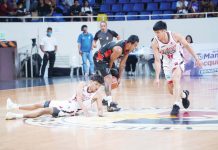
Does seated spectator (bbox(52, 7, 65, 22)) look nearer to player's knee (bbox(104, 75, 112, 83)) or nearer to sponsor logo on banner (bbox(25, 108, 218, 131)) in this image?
player's knee (bbox(104, 75, 112, 83))

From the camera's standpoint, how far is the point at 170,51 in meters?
10.5

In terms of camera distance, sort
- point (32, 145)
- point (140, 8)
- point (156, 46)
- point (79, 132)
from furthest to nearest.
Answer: point (140, 8), point (156, 46), point (79, 132), point (32, 145)

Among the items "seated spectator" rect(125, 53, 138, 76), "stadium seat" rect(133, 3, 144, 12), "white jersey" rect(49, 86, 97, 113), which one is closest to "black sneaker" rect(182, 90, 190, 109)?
"white jersey" rect(49, 86, 97, 113)

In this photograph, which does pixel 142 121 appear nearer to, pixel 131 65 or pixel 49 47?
pixel 49 47

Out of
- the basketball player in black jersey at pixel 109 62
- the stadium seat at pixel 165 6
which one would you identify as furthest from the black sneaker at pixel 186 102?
the stadium seat at pixel 165 6

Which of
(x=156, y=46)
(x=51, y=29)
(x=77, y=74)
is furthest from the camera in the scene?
(x=77, y=74)

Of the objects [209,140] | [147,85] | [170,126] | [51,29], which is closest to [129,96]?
[147,85]

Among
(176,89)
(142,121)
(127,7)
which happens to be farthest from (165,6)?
(142,121)

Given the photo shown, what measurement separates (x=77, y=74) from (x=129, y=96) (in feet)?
30.9

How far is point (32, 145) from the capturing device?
738 centimetres

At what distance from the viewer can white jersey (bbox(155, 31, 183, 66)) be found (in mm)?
10422

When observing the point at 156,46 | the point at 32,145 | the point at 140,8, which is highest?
the point at 140,8

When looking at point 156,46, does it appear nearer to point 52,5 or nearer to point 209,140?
point 209,140

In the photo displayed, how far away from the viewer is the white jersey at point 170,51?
10.4 m
